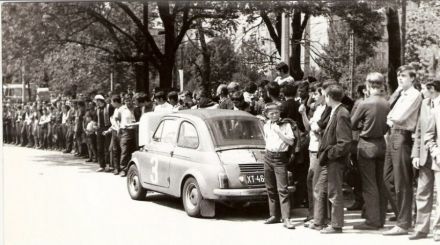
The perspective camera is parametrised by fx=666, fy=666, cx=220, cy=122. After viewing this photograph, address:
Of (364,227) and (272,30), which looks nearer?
(364,227)

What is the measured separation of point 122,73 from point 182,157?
16545 millimetres

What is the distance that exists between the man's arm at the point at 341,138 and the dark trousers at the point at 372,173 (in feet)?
1.37

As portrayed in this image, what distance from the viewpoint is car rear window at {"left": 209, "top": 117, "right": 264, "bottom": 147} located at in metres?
9.96

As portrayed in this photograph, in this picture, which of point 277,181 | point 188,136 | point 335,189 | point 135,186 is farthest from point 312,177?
point 135,186

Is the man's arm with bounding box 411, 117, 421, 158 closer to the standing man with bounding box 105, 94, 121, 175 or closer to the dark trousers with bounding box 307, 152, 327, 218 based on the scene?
the dark trousers with bounding box 307, 152, 327, 218

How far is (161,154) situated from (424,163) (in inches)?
172

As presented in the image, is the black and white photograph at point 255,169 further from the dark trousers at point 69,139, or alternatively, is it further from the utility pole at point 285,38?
the dark trousers at point 69,139

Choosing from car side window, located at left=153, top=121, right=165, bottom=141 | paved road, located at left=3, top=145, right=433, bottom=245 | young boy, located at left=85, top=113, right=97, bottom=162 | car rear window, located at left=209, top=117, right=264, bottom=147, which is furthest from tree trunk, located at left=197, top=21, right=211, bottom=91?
car rear window, located at left=209, top=117, right=264, bottom=147

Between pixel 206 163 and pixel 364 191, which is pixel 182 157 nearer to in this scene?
pixel 206 163

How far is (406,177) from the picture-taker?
326 inches

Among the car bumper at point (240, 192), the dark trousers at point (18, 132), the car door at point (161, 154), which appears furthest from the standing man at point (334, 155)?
→ the dark trousers at point (18, 132)

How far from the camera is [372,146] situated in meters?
8.56

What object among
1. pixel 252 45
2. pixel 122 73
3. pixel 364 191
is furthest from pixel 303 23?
pixel 364 191

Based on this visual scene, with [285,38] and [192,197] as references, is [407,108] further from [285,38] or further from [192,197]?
[285,38]
